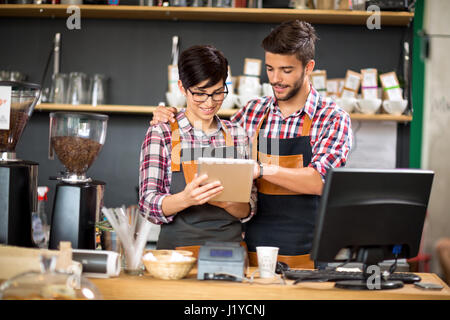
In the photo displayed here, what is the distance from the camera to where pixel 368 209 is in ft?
5.06

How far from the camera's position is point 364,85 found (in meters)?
3.30

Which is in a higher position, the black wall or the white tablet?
the black wall

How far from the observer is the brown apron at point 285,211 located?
225 centimetres

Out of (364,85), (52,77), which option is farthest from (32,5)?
(364,85)

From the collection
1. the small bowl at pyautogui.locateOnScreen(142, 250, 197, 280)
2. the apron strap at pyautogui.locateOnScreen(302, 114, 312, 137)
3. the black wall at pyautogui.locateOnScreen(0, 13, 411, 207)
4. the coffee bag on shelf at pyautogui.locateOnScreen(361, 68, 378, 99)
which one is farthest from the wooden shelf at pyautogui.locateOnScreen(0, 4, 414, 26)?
the small bowl at pyautogui.locateOnScreen(142, 250, 197, 280)

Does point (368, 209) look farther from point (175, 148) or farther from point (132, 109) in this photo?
point (132, 109)

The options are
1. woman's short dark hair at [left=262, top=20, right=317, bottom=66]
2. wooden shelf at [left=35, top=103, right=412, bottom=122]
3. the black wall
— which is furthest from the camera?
the black wall

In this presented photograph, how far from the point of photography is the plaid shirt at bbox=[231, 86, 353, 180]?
2.21 m

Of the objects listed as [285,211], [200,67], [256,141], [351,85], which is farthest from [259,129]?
[351,85]

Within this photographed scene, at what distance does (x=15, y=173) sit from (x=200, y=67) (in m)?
0.72

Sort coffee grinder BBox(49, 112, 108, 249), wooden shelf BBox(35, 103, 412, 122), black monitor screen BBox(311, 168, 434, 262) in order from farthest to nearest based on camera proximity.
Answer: wooden shelf BBox(35, 103, 412, 122), coffee grinder BBox(49, 112, 108, 249), black monitor screen BBox(311, 168, 434, 262)

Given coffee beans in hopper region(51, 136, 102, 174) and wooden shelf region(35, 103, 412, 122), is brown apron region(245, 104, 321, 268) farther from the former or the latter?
wooden shelf region(35, 103, 412, 122)

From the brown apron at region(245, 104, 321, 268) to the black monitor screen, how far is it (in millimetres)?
655
